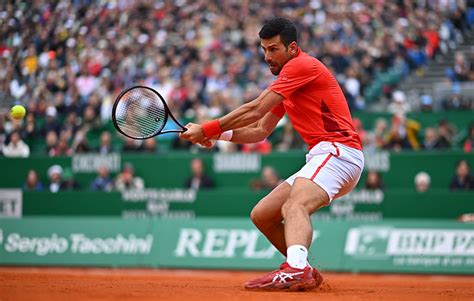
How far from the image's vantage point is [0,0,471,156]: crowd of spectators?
1869 centimetres

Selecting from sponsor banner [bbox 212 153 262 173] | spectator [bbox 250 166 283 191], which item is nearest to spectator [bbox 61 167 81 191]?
sponsor banner [bbox 212 153 262 173]

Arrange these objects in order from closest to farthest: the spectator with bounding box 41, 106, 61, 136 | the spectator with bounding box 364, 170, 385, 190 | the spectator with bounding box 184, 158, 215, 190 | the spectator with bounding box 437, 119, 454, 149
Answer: the spectator with bounding box 364, 170, 385, 190 → the spectator with bounding box 437, 119, 454, 149 → the spectator with bounding box 184, 158, 215, 190 → the spectator with bounding box 41, 106, 61, 136

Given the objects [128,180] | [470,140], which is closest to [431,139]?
[470,140]

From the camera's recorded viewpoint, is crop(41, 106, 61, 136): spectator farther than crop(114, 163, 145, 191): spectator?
Yes

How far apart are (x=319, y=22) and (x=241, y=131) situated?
15.0m

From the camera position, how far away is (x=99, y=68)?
851 inches

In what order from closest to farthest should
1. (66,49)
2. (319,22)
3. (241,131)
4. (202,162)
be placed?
1. (241,131)
2. (202,162)
3. (66,49)
4. (319,22)

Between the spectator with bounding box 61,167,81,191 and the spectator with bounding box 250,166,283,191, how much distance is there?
150 inches

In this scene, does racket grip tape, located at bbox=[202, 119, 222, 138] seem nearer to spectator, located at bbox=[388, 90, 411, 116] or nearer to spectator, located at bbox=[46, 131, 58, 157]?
spectator, located at bbox=[388, 90, 411, 116]

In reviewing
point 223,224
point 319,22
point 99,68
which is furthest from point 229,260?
point 319,22

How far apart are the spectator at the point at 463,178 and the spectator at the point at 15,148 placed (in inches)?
346

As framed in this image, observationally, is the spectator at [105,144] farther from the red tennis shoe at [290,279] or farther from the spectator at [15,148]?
the red tennis shoe at [290,279]

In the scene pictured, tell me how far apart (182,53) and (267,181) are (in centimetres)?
691

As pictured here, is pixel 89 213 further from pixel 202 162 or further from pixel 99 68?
pixel 99 68
